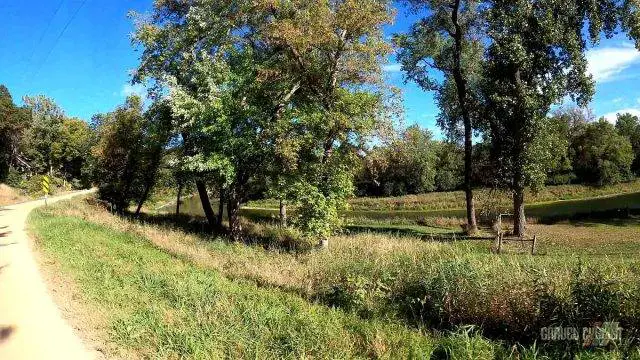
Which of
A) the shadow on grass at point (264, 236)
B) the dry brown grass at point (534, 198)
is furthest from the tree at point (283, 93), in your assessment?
the dry brown grass at point (534, 198)

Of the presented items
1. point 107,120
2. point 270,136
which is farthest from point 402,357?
point 107,120

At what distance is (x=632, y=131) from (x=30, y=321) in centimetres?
9322

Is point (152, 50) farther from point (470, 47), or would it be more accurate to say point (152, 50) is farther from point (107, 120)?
point (470, 47)

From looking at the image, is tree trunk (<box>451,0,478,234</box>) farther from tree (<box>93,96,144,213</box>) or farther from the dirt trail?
the dirt trail

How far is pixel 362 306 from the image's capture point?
8547 mm

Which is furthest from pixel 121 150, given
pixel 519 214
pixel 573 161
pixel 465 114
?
pixel 573 161

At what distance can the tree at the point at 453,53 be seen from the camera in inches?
1060

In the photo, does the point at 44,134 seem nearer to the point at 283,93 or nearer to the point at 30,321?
the point at 283,93

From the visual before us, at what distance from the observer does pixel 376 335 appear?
6914mm

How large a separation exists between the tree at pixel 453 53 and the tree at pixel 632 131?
61838 mm

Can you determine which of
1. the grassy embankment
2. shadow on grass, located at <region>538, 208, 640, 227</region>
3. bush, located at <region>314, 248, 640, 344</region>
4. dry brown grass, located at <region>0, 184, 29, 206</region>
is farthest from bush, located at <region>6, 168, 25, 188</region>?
bush, located at <region>314, 248, 640, 344</region>

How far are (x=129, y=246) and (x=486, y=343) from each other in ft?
40.0

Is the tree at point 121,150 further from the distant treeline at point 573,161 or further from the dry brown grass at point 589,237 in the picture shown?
the dry brown grass at point 589,237

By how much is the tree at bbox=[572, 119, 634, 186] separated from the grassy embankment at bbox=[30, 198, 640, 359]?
224 feet
